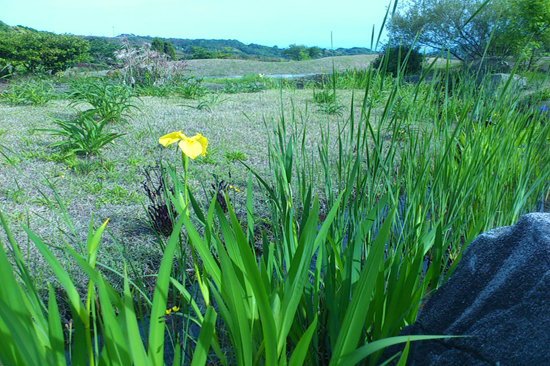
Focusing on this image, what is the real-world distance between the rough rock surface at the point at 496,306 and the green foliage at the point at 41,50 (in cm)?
1121

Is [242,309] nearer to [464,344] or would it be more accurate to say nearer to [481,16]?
[464,344]

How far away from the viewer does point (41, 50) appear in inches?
413

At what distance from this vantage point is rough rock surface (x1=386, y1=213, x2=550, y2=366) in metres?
0.71

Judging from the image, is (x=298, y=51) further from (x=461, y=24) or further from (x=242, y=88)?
(x=242, y=88)

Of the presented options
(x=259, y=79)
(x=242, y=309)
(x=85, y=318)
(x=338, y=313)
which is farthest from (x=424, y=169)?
(x=259, y=79)

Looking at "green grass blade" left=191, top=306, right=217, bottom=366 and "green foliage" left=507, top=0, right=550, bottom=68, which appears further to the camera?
"green foliage" left=507, top=0, right=550, bottom=68

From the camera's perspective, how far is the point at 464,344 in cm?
79

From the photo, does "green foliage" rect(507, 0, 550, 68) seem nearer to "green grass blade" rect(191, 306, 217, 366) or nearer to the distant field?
the distant field

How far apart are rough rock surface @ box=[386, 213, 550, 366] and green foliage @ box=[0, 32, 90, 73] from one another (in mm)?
11215

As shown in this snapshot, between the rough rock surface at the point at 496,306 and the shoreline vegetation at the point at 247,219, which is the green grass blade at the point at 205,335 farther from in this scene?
the rough rock surface at the point at 496,306

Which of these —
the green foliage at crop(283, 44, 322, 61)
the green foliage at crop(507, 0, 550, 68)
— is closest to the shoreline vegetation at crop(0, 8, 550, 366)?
the green foliage at crop(507, 0, 550, 68)

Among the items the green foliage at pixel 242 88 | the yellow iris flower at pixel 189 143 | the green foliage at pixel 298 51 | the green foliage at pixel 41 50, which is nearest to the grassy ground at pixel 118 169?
the yellow iris flower at pixel 189 143

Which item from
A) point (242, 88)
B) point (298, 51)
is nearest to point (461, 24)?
point (242, 88)

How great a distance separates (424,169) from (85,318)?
92 cm
